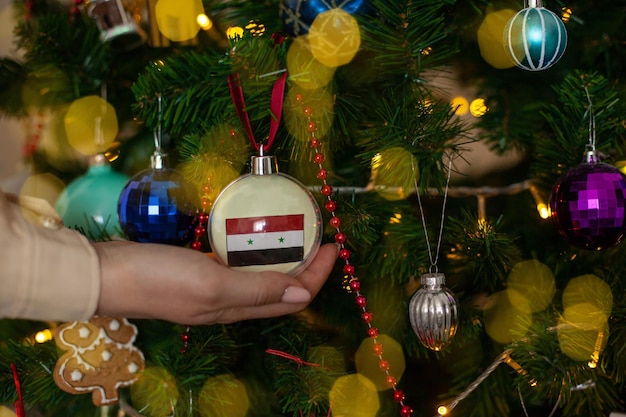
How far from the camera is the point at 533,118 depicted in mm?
886

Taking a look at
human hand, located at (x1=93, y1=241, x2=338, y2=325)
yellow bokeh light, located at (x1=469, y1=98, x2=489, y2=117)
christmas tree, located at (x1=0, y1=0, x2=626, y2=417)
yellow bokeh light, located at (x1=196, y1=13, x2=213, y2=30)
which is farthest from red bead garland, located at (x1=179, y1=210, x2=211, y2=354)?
yellow bokeh light, located at (x1=469, y1=98, x2=489, y2=117)

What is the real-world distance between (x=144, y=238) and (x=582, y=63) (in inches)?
24.6

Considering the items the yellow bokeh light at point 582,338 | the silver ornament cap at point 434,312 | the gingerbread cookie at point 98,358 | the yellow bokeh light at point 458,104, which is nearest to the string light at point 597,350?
the yellow bokeh light at point 582,338

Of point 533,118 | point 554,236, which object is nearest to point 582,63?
point 533,118

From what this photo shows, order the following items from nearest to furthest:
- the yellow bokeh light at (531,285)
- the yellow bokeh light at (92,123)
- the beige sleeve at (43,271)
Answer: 1. the beige sleeve at (43,271)
2. the yellow bokeh light at (531,285)
3. the yellow bokeh light at (92,123)

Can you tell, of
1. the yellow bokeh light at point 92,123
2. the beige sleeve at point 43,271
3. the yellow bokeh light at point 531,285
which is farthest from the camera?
the yellow bokeh light at point 92,123

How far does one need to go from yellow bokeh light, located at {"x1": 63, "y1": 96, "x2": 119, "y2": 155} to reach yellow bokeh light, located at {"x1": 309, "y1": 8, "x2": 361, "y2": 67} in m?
0.38

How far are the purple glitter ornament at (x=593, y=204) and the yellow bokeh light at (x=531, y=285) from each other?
0.12 metres

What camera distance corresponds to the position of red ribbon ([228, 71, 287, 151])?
599 millimetres

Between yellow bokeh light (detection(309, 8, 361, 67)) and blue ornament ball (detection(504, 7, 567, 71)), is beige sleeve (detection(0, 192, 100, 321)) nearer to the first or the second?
yellow bokeh light (detection(309, 8, 361, 67))

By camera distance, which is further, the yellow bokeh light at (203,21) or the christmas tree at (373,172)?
the yellow bokeh light at (203,21)

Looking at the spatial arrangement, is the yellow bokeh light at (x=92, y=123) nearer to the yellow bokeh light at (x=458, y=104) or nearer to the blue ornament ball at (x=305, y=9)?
the blue ornament ball at (x=305, y=9)

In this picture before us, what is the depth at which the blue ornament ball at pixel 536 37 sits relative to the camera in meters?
0.59

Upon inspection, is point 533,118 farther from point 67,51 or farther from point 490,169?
point 67,51
